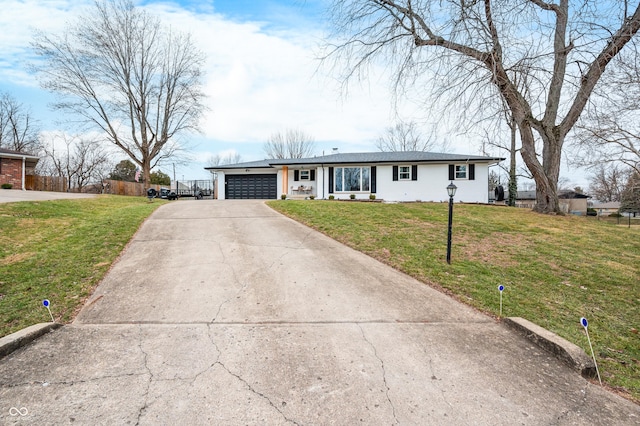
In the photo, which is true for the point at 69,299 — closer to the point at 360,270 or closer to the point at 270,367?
the point at 270,367

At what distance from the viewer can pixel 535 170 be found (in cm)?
1190

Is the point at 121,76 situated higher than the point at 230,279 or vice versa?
the point at 121,76

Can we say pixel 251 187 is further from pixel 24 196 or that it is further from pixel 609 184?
pixel 609 184

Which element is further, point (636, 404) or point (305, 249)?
point (305, 249)

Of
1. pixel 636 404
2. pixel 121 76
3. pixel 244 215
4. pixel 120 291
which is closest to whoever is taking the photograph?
pixel 636 404

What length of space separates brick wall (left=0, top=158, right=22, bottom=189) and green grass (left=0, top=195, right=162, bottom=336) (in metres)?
16.4

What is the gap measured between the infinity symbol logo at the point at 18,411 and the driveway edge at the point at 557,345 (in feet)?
14.3

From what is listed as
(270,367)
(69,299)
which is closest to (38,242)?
(69,299)

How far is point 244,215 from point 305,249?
458cm

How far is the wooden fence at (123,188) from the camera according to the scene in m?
23.3

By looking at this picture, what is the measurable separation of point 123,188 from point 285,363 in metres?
25.7

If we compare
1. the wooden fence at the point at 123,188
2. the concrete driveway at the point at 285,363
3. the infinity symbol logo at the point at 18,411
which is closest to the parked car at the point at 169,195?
the wooden fence at the point at 123,188

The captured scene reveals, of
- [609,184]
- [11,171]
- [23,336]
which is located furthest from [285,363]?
[609,184]

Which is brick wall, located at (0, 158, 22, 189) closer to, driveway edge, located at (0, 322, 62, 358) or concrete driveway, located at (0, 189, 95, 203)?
concrete driveway, located at (0, 189, 95, 203)
